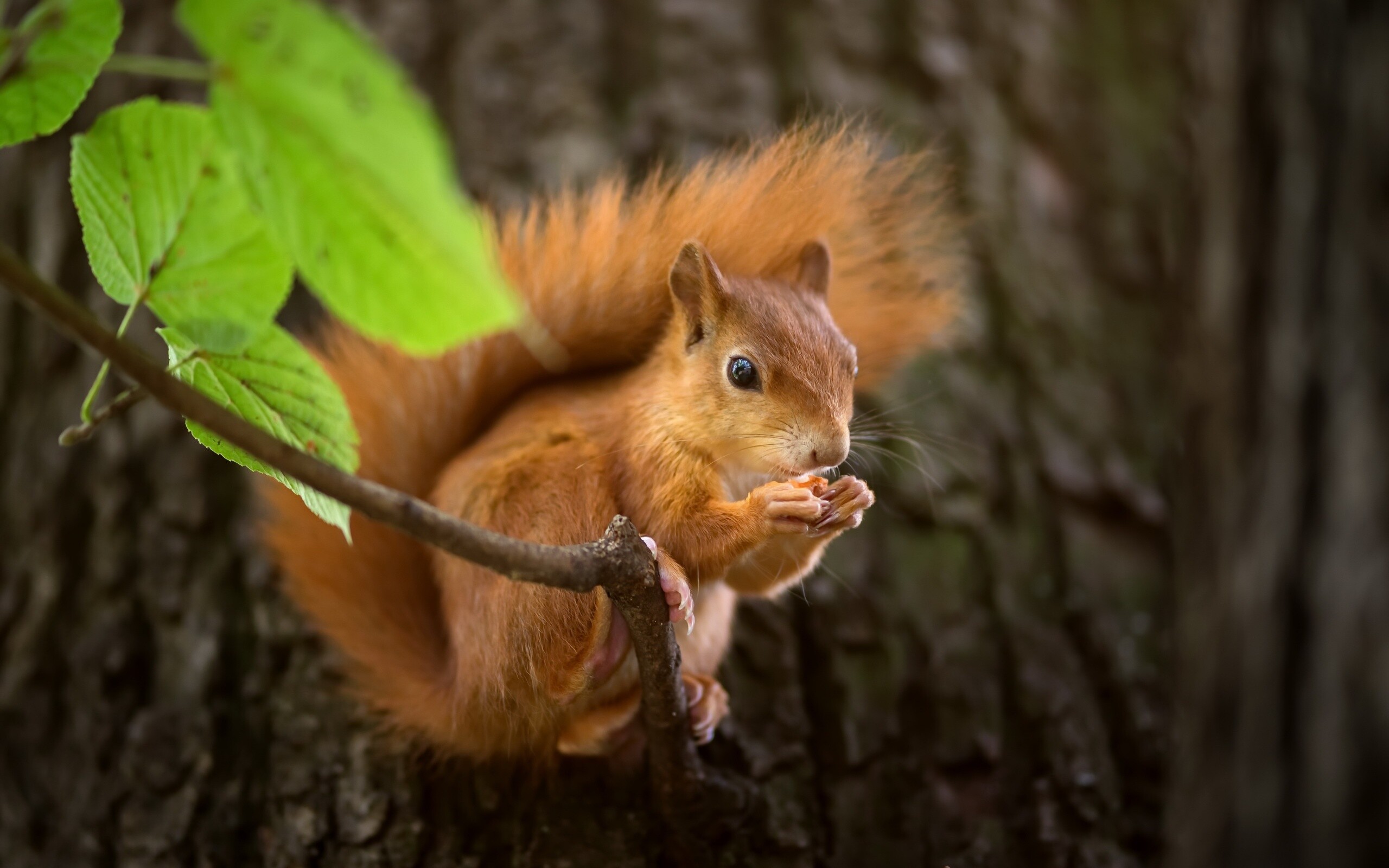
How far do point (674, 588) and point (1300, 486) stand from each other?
0.56 metres

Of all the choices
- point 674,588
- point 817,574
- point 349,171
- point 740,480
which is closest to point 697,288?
point 740,480

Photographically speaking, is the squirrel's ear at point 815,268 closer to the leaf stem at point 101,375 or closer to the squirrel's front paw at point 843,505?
the squirrel's front paw at point 843,505

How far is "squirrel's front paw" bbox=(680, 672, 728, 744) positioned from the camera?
1126mm

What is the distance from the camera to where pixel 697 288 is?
3.69ft

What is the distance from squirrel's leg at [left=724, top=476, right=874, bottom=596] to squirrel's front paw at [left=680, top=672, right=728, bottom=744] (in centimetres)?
11

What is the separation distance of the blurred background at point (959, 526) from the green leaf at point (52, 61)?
786mm

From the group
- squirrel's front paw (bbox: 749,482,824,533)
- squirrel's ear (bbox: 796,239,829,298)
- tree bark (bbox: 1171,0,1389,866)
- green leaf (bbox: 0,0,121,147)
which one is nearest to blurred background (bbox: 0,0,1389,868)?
tree bark (bbox: 1171,0,1389,866)

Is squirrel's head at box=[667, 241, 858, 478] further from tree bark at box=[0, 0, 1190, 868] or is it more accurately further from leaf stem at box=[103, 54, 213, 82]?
leaf stem at box=[103, 54, 213, 82]

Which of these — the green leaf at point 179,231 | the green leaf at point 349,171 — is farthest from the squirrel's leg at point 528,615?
the green leaf at point 349,171

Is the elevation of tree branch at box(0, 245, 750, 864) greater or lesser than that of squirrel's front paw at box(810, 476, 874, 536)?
lesser

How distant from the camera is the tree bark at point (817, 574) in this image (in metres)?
1.16

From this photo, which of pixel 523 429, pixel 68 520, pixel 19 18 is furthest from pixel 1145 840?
pixel 19 18

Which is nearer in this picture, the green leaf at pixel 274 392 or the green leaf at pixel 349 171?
the green leaf at pixel 349 171

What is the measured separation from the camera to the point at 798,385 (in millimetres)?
1086
